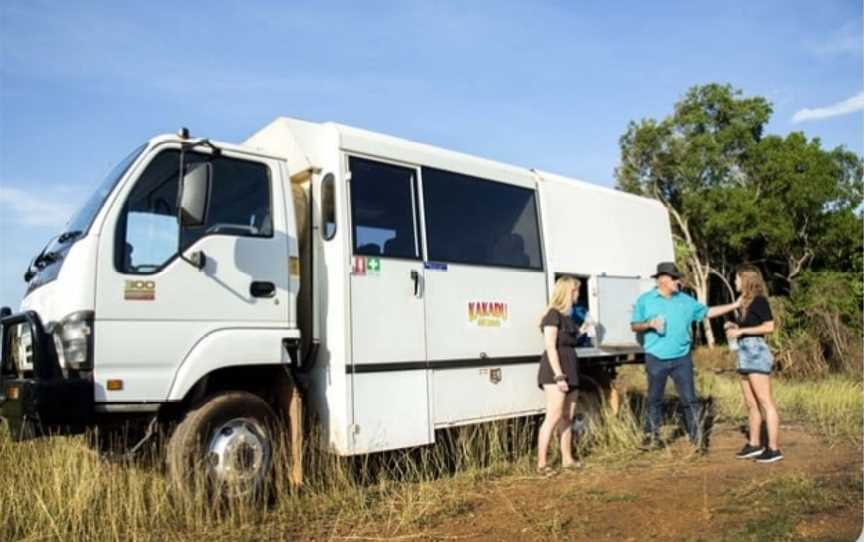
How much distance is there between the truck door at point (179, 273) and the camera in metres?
4.95

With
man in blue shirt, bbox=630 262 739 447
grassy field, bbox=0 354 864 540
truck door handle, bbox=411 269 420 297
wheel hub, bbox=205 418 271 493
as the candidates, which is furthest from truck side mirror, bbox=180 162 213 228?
man in blue shirt, bbox=630 262 739 447

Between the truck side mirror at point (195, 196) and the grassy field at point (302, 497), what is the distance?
1.83 m

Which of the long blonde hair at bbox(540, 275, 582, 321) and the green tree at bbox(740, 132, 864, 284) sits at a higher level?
the green tree at bbox(740, 132, 864, 284)

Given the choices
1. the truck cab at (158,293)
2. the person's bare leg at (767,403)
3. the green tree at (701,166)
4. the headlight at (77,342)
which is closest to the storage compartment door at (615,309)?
the person's bare leg at (767,403)

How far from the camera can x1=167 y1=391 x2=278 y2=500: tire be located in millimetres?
5098

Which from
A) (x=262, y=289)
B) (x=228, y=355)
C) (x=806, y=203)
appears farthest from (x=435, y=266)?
(x=806, y=203)

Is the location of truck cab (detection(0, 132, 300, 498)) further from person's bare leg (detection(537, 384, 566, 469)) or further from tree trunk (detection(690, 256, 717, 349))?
tree trunk (detection(690, 256, 717, 349))

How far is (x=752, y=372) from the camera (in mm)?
7195

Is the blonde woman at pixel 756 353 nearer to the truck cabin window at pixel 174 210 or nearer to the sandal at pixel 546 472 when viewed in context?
the sandal at pixel 546 472

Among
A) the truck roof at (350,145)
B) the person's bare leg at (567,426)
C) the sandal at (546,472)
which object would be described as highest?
the truck roof at (350,145)

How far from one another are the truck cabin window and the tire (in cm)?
113

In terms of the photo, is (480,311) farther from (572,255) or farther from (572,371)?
(572,255)

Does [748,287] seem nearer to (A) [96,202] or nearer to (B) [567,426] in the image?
(B) [567,426]

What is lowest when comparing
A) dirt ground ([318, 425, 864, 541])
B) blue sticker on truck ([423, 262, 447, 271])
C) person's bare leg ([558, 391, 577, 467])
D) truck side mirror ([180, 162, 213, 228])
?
dirt ground ([318, 425, 864, 541])
